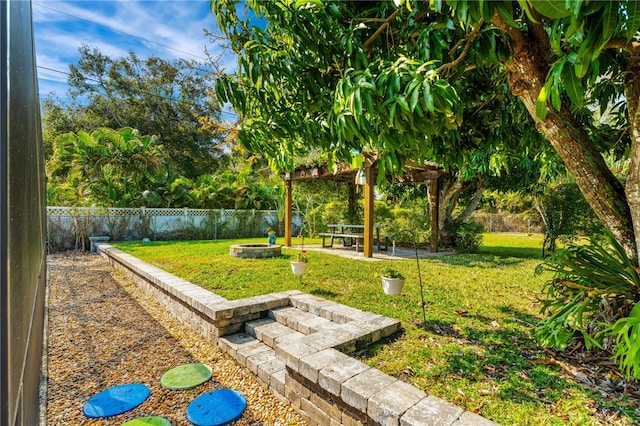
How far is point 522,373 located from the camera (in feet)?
8.89

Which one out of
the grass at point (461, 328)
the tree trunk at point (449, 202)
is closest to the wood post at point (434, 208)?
the tree trunk at point (449, 202)

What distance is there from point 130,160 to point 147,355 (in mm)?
12935

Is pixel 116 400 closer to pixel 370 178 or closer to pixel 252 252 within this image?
pixel 252 252

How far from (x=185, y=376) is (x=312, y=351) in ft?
4.79

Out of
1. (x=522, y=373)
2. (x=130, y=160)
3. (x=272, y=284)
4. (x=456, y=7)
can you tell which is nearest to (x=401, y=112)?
(x=456, y=7)

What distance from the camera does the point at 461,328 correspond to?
3.77 meters

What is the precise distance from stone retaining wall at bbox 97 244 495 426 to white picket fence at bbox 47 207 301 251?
324 inches

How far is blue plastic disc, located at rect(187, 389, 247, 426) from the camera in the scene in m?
2.58

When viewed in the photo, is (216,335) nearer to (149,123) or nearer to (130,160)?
(130,160)

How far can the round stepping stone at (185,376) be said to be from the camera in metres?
3.07

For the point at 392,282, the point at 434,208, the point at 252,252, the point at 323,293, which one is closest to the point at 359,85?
the point at 392,282

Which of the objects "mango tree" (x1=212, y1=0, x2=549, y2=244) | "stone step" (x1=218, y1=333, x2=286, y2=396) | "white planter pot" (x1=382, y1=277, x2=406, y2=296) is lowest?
"stone step" (x1=218, y1=333, x2=286, y2=396)

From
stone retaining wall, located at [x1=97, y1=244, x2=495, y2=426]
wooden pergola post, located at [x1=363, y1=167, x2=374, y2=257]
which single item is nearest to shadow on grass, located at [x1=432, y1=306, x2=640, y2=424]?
stone retaining wall, located at [x1=97, y1=244, x2=495, y2=426]

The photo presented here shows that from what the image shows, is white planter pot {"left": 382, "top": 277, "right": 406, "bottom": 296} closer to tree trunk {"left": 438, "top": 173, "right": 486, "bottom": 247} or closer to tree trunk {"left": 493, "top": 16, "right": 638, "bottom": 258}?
tree trunk {"left": 493, "top": 16, "right": 638, "bottom": 258}
